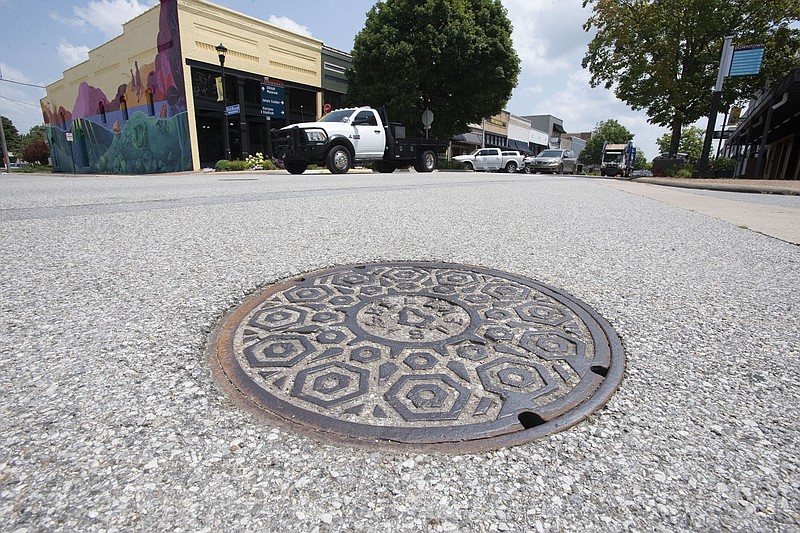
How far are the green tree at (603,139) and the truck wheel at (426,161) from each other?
73975 millimetres

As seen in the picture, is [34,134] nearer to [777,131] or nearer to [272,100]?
[272,100]

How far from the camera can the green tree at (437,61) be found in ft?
78.7

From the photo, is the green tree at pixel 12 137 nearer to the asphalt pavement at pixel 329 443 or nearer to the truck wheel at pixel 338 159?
the truck wheel at pixel 338 159

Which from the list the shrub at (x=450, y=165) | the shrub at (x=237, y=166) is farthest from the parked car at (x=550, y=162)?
the shrub at (x=237, y=166)

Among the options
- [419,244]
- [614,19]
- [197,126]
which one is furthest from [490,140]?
[419,244]

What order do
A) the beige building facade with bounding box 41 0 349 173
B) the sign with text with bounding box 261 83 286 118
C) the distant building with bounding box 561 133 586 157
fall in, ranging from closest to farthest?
1. the beige building facade with bounding box 41 0 349 173
2. the sign with text with bounding box 261 83 286 118
3. the distant building with bounding box 561 133 586 157

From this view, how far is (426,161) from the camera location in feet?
58.9

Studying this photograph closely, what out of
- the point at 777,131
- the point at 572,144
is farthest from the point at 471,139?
the point at 572,144

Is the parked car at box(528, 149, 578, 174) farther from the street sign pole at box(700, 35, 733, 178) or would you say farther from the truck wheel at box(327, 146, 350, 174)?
the truck wheel at box(327, 146, 350, 174)

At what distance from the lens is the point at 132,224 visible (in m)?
4.15

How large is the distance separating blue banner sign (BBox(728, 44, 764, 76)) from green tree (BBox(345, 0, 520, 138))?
1099 centimetres

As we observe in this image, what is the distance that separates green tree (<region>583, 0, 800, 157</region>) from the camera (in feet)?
71.1

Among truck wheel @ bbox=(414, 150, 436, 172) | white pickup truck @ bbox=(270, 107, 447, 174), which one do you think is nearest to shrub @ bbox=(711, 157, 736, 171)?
truck wheel @ bbox=(414, 150, 436, 172)

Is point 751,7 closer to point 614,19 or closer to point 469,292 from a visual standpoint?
point 614,19
